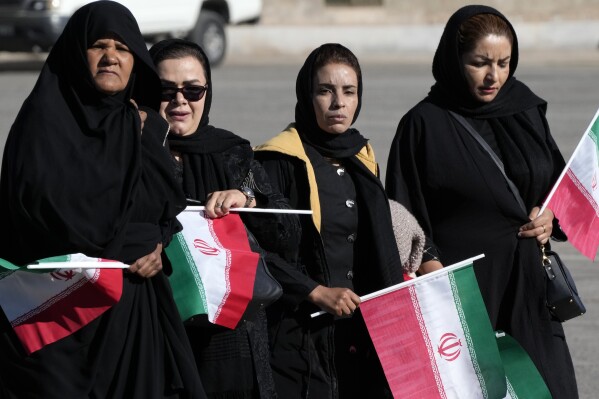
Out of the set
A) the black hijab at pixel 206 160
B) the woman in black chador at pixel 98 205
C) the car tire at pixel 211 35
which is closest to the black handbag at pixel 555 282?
the black hijab at pixel 206 160

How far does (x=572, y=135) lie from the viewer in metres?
14.5

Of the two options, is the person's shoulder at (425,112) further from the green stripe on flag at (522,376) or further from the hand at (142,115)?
the hand at (142,115)

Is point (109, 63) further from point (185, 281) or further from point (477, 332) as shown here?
point (477, 332)

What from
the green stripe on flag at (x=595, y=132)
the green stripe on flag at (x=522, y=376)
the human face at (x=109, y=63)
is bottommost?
the green stripe on flag at (x=522, y=376)

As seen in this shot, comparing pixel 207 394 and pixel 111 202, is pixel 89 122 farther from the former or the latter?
pixel 207 394

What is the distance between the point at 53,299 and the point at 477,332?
1.58m

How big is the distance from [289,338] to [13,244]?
3.66 feet

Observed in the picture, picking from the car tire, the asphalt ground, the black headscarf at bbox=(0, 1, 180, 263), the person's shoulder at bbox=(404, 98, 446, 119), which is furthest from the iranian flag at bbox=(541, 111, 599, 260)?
the car tire

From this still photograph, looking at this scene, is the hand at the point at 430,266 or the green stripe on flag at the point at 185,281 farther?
the hand at the point at 430,266

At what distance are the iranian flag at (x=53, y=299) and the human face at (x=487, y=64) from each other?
5.52 feet

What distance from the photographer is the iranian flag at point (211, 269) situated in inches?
187

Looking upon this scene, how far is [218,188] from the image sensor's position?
493 centimetres

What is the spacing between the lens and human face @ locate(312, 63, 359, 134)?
5113 mm

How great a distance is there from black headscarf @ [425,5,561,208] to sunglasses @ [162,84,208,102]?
3.32 ft
